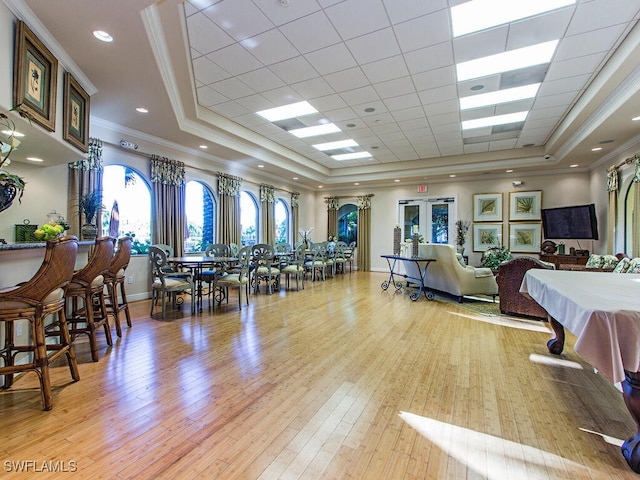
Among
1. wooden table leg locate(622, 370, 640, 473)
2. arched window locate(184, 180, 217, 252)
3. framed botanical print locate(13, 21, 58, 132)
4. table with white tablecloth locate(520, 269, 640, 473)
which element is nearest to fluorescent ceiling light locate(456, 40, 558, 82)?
table with white tablecloth locate(520, 269, 640, 473)

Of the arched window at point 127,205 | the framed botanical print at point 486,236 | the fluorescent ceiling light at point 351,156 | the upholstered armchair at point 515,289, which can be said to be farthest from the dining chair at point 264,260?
the framed botanical print at point 486,236

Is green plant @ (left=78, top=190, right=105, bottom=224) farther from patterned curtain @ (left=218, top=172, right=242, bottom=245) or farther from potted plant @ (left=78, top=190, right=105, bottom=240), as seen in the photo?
patterned curtain @ (left=218, top=172, right=242, bottom=245)

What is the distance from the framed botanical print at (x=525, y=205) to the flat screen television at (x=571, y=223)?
26.0 inches

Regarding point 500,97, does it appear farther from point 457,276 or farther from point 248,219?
point 248,219

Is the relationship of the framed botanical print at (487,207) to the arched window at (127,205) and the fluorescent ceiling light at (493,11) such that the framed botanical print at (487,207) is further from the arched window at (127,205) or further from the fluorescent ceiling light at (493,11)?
the arched window at (127,205)

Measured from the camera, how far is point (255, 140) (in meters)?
6.41

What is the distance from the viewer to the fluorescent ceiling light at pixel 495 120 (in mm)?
5383

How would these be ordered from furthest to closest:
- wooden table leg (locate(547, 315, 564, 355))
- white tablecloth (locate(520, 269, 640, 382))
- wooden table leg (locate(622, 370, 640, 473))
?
wooden table leg (locate(547, 315, 564, 355)) < wooden table leg (locate(622, 370, 640, 473)) < white tablecloth (locate(520, 269, 640, 382))

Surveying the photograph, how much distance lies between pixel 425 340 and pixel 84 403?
314 cm

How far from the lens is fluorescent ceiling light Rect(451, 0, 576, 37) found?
2.75 meters

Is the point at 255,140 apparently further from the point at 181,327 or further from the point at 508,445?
the point at 508,445

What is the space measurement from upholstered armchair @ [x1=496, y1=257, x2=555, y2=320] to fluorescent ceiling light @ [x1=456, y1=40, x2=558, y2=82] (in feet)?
8.37

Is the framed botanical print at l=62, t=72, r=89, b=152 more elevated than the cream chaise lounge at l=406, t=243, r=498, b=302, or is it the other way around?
the framed botanical print at l=62, t=72, r=89, b=152

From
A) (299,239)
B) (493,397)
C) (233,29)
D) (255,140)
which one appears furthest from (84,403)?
(299,239)
